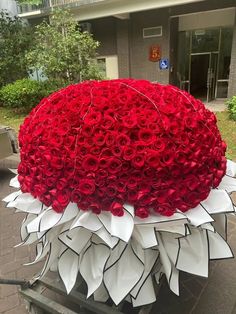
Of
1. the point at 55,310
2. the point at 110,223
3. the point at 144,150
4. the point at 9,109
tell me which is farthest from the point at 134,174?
the point at 9,109

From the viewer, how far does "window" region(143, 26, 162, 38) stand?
1087 cm

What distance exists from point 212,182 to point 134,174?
504mm

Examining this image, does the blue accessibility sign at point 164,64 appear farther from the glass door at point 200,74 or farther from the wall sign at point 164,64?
the glass door at point 200,74

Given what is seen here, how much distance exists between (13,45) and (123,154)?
1083 cm

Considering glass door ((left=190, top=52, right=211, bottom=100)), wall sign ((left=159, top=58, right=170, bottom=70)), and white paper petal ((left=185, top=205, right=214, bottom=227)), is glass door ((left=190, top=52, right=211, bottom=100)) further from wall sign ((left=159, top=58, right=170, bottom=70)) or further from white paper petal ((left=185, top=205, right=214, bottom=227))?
white paper petal ((left=185, top=205, right=214, bottom=227))

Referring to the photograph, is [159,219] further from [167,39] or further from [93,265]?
[167,39]

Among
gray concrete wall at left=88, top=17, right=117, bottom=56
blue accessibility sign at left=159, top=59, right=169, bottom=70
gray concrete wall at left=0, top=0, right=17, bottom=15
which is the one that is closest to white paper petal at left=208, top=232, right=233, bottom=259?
blue accessibility sign at left=159, top=59, right=169, bottom=70

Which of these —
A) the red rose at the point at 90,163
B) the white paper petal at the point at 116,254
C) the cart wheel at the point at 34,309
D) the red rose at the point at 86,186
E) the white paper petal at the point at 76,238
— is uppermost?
the red rose at the point at 90,163

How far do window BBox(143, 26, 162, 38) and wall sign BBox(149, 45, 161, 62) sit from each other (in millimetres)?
431

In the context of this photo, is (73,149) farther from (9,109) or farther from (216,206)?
(9,109)

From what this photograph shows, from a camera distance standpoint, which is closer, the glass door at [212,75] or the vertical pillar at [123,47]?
the glass door at [212,75]

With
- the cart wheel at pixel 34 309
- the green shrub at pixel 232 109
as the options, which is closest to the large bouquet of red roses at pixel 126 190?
the cart wheel at pixel 34 309

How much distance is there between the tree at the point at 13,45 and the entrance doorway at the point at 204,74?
21.6ft

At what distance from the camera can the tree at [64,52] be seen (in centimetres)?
835
